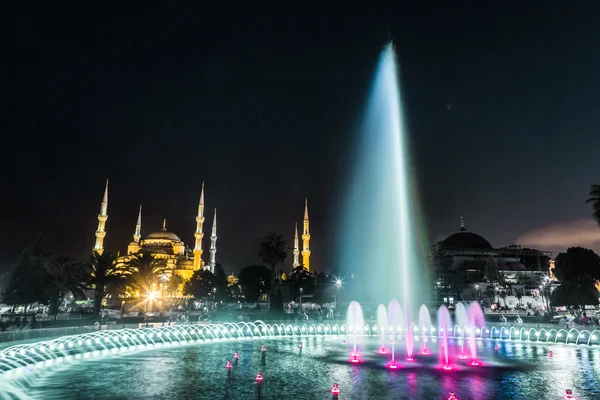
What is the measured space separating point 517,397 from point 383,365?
621 centimetres

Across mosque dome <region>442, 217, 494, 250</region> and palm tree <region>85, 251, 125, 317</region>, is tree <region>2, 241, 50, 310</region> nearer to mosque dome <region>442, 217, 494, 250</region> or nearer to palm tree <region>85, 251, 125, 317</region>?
palm tree <region>85, 251, 125, 317</region>

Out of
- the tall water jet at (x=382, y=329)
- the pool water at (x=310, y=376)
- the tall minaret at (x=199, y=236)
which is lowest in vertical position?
the pool water at (x=310, y=376)

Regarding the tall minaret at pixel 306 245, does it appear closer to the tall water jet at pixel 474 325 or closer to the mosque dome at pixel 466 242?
the mosque dome at pixel 466 242

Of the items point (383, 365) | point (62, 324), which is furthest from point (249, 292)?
point (383, 365)

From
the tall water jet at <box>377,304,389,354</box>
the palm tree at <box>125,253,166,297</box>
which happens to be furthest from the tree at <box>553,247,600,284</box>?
the palm tree at <box>125,253,166,297</box>

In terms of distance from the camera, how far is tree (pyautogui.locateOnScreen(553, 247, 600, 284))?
1993 inches

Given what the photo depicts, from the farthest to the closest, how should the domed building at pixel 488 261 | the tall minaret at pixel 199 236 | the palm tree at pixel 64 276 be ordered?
the tall minaret at pixel 199 236
the domed building at pixel 488 261
the palm tree at pixel 64 276

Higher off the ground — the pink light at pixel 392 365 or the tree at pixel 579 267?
the tree at pixel 579 267

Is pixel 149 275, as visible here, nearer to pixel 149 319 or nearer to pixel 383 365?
pixel 149 319

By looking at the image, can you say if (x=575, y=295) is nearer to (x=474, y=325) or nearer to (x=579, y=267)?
(x=579, y=267)

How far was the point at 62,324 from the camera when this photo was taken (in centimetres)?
2847

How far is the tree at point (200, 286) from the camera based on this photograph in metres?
82.2

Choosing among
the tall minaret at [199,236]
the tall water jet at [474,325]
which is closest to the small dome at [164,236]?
the tall minaret at [199,236]

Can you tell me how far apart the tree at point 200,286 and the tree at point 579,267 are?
189ft
